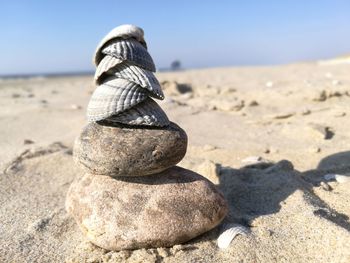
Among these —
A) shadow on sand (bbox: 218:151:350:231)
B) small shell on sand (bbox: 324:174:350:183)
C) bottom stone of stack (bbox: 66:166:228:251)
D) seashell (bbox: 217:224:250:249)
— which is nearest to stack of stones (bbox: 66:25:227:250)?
bottom stone of stack (bbox: 66:166:228:251)

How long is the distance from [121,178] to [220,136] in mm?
3430

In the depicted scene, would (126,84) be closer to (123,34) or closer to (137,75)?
(137,75)

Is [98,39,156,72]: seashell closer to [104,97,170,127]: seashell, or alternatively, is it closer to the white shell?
the white shell

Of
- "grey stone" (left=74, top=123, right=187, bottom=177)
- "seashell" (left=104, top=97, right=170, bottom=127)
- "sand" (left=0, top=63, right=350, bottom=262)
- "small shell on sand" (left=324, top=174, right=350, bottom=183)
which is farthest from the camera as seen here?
"small shell on sand" (left=324, top=174, right=350, bottom=183)

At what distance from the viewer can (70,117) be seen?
829 cm

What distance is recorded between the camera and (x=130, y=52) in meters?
3.22

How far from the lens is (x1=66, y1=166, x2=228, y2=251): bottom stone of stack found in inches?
117

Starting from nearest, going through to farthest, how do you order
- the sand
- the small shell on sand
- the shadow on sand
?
the sand < the shadow on sand < the small shell on sand

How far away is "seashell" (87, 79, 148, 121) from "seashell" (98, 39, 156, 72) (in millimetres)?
196

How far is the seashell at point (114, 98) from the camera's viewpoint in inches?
124

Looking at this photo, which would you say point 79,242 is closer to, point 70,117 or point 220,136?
point 220,136

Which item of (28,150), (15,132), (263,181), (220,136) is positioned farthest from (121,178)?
(15,132)

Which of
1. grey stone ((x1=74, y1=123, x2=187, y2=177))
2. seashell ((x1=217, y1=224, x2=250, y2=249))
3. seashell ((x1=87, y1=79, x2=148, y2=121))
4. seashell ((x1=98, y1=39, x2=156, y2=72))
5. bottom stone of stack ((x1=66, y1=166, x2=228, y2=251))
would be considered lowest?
seashell ((x1=217, y1=224, x2=250, y2=249))

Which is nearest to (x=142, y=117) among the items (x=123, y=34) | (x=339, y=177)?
(x=123, y=34)
